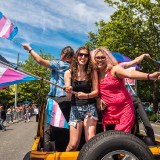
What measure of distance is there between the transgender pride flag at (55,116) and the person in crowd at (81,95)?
46cm

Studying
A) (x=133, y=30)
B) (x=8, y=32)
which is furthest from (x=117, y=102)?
(x=133, y=30)

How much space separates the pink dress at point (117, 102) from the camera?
11.6ft

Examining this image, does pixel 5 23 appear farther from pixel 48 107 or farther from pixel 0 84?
pixel 48 107

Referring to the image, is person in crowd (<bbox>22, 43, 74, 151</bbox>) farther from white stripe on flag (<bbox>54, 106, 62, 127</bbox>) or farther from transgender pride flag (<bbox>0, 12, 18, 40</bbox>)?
transgender pride flag (<bbox>0, 12, 18, 40</bbox>)

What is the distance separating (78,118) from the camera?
11.8 ft

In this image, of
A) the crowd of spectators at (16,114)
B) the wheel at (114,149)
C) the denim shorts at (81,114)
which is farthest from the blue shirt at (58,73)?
the crowd of spectators at (16,114)

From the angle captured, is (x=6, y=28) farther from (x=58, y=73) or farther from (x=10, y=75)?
(x=58, y=73)

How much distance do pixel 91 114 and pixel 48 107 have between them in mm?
811

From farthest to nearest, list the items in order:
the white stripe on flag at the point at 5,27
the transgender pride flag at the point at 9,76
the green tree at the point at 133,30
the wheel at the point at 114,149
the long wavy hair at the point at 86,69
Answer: the green tree at the point at 133,30
the white stripe on flag at the point at 5,27
the transgender pride flag at the point at 9,76
the long wavy hair at the point at 86,69
the wheel at the point at 114,149

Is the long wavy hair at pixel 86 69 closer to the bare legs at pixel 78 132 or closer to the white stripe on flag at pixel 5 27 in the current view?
the bare legs at pixel 78 132

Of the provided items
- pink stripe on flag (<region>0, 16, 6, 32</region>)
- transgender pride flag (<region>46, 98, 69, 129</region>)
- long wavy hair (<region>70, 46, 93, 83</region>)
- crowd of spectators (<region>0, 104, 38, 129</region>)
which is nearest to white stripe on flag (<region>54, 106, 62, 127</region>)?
transgender pride flag (<region>46, 98, 69, 129</region>)

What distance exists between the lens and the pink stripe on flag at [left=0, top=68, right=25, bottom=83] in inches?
160

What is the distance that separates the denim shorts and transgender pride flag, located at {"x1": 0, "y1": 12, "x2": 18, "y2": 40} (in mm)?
1756


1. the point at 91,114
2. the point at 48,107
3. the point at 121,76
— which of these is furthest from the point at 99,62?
the point at 48,107
